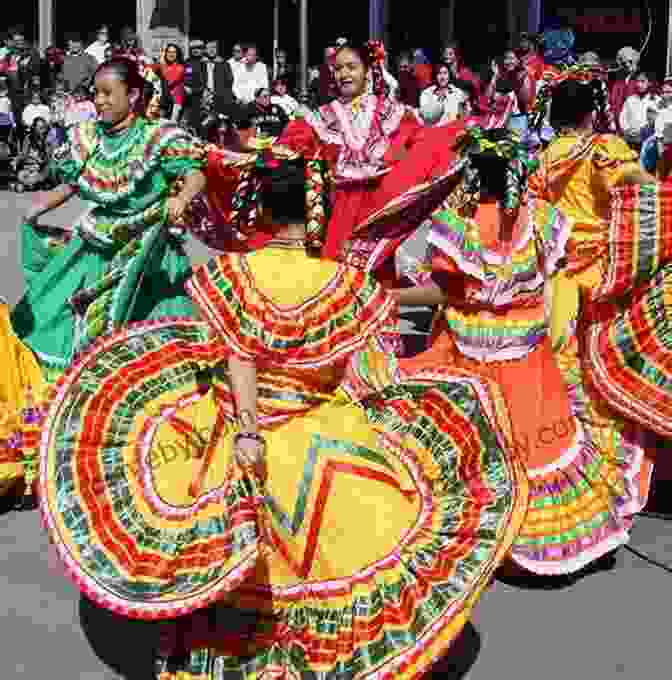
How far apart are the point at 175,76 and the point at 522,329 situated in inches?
471

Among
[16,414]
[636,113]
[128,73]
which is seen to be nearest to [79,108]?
[636,113]

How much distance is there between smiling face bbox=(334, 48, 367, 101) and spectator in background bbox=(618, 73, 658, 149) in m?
8.91

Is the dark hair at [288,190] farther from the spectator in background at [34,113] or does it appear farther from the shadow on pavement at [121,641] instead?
the spectator in background at [34,113]

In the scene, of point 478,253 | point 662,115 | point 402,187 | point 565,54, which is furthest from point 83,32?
point 478,253

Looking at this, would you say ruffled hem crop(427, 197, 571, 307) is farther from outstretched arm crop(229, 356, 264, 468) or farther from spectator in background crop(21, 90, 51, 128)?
spectator in background crop(21, 90, 51, 128)

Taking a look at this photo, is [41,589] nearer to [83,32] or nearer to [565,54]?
[565,54]

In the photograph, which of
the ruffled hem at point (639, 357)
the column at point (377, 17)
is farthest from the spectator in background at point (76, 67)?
the ruffled hem at point (639, 357)

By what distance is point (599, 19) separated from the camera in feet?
74.7

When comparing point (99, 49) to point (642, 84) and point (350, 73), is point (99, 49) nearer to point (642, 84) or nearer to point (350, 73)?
point (642, 84)

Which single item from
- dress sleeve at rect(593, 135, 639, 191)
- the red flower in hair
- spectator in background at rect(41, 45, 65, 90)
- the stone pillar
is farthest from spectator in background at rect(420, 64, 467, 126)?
the stone pillar

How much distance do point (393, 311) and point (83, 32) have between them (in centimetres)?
2118

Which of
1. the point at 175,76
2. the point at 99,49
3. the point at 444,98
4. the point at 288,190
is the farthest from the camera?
the point at 99,49

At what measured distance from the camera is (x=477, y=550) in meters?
3.48

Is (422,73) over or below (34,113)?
over
